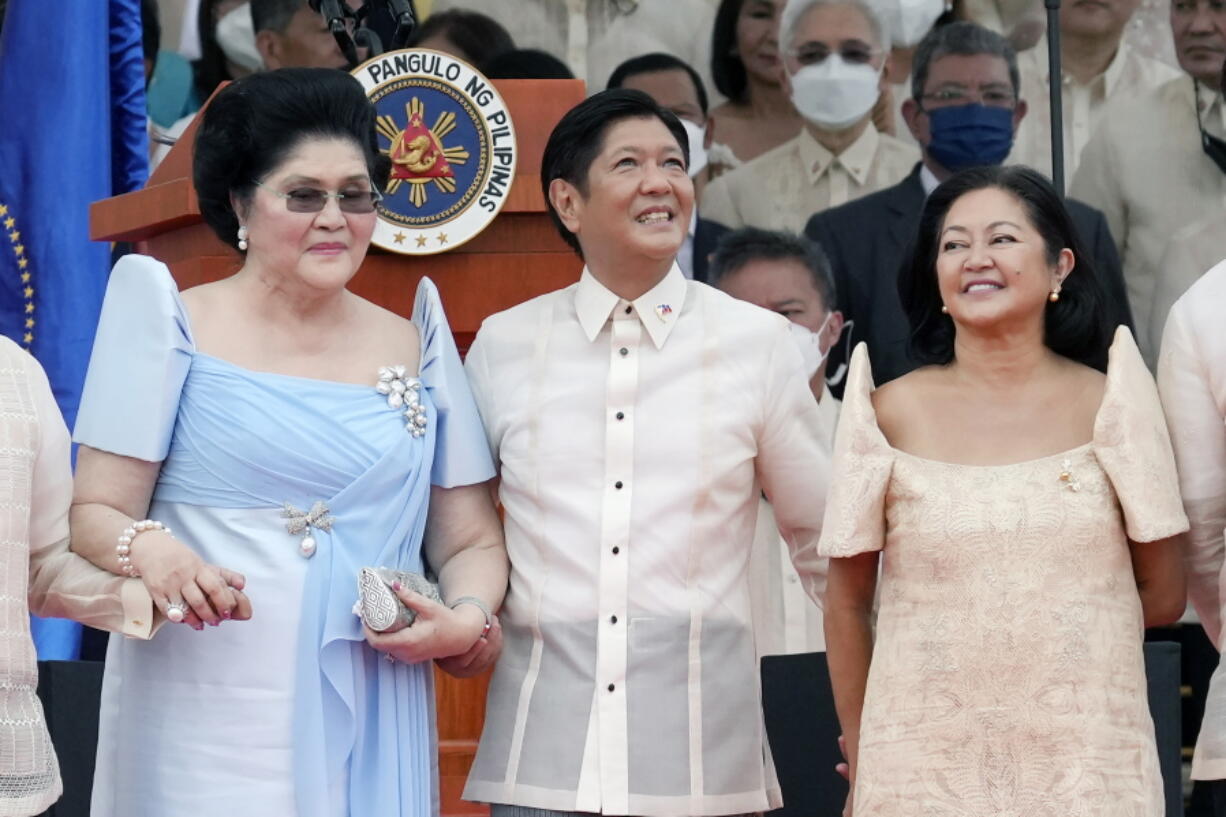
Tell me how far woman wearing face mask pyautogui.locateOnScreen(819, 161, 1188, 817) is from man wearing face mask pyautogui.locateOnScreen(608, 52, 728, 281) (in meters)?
2.64

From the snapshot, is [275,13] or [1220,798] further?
[275,13]

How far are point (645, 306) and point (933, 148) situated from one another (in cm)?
257

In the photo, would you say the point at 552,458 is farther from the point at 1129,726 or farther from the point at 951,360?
the point at 1129,726

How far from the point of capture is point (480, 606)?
11.1 feet

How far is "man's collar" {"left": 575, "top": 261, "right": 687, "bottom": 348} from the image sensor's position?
11.9ft

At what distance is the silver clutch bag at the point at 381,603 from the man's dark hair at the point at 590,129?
874mm

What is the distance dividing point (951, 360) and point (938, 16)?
9.70 ft

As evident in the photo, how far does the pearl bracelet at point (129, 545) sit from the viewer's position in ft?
10.1

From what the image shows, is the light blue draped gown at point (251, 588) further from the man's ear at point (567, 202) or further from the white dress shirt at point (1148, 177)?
the white dress shirt at point (1148, 177)

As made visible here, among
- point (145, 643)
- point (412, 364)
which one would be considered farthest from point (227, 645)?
point (412, 364)

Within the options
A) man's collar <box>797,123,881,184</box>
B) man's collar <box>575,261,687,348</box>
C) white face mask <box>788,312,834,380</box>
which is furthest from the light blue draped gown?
man's collar <box>797,123,881,184</box>

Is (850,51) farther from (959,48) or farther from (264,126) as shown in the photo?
(264,126)

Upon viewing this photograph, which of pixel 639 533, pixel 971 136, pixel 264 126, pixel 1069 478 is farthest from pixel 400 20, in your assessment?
pixel 971 136

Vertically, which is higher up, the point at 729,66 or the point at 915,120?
the point at 729,66
